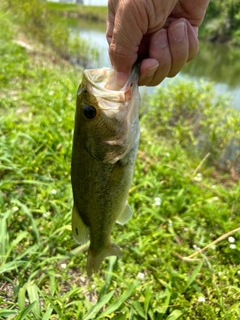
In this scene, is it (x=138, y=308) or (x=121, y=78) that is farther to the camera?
(x=138, y=308)

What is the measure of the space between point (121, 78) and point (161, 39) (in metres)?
0.32

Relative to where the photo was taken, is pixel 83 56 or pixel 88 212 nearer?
pixel 88 212

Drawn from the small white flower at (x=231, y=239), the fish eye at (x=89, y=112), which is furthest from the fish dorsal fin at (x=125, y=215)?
the small white flower at (x=231, y=239)

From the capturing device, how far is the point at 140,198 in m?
3.65

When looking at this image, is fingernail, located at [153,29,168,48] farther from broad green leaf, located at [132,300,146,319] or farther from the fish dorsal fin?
broad green leaf, located at [132,300,146,319]

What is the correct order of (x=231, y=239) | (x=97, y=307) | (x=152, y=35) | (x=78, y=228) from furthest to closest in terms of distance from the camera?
1. (x=231, y=239)
2. (x=97, y=307)
3. (x=78, y=228)
4. (x=152, y=35)

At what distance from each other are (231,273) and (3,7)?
17.3 metres

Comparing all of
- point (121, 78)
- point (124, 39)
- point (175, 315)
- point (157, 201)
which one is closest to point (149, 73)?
point (121, 78)

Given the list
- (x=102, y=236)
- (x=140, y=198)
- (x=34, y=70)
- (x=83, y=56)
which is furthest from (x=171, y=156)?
(x=83, y=56)

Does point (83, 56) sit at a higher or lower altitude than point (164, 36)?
lower

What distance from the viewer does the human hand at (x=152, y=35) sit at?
1505mm

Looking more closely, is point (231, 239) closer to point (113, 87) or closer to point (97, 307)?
point (97, 307)

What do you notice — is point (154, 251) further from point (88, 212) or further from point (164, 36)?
point (164, 36)

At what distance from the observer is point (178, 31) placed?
1.80 meters
